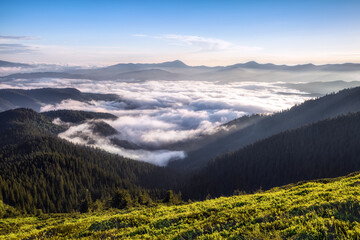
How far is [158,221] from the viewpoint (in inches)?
879

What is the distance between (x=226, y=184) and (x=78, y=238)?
186m

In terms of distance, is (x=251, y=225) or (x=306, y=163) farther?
(x=306, y=163)

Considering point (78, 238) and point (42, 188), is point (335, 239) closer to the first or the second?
A: point (78, 238)

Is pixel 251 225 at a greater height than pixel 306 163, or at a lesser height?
greater

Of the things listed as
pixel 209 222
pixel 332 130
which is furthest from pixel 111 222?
pixel 332 130

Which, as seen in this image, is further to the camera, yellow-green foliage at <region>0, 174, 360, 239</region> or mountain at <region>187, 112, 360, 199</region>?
mountain at <region>187, 112, 360, 199</region>

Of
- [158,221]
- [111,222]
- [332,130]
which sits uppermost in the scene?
[158,221]

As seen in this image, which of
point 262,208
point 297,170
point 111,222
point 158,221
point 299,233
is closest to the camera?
point 299,233

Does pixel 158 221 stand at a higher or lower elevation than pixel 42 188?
higher

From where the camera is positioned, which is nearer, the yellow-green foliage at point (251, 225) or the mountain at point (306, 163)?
the yellow-green foliage at point (251, 225)

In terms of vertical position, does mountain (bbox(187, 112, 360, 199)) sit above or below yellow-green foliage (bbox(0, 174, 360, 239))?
below

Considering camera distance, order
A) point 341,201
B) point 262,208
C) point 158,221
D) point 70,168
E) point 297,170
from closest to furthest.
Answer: point 341,201
point 262,208
point 158,221
point 297,170
point 70,168

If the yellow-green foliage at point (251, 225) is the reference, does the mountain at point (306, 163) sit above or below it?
below

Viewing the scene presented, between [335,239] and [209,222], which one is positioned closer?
[335,239]
